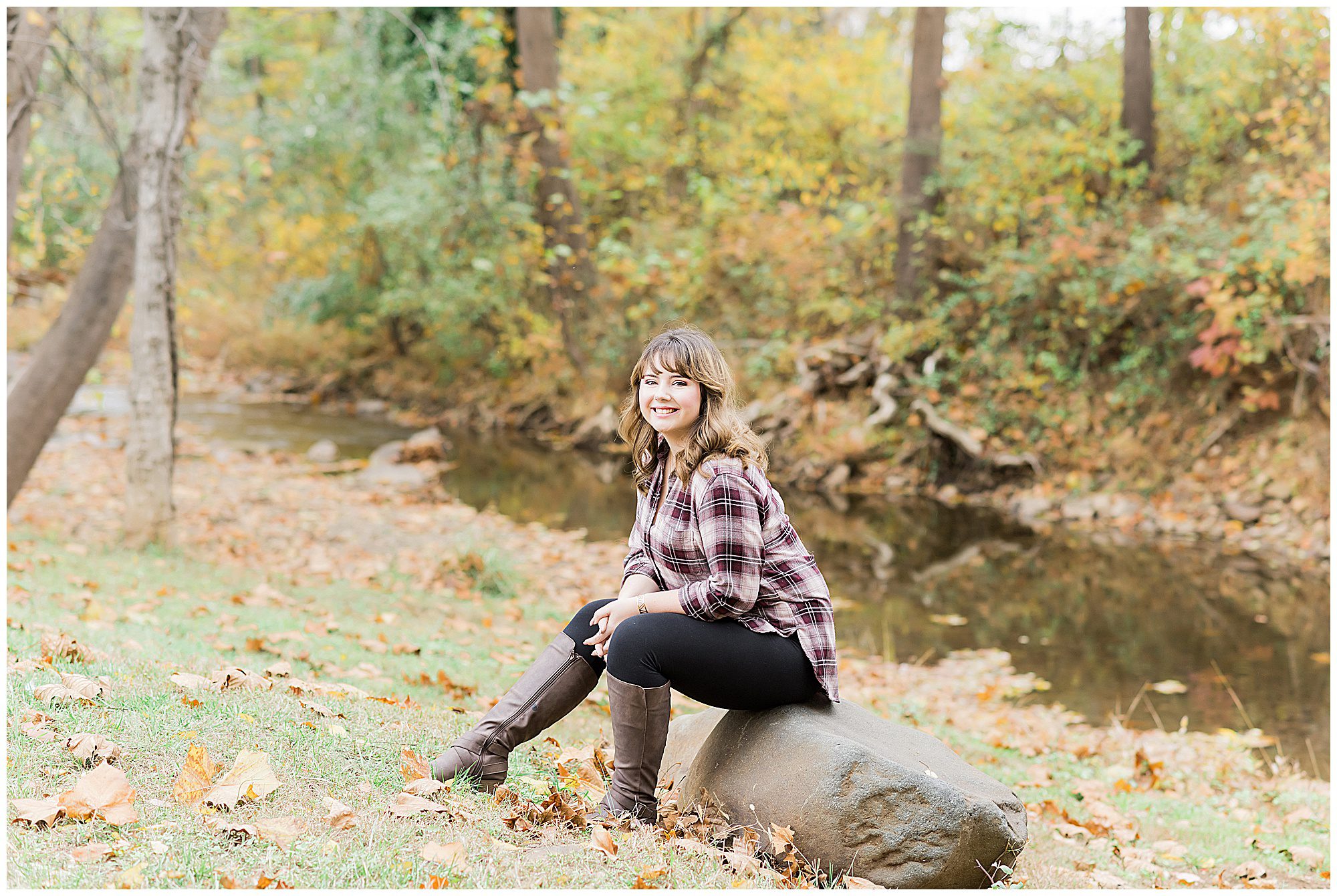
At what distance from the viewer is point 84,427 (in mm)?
15930

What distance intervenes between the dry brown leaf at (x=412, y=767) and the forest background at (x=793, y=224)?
602 centimetres

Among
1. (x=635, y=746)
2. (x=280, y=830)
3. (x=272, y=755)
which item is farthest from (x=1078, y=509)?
(x=280, y=830)

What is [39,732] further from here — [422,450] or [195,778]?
[422,450]

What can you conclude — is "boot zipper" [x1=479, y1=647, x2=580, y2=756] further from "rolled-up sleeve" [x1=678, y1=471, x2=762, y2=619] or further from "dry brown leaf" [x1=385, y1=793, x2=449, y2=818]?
"rolled-up sleeve" [x1=678, y1=471, x2=762, y2=619]

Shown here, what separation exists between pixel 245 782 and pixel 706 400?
5.92ft

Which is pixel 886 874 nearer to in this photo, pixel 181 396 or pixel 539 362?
pixel 539 362

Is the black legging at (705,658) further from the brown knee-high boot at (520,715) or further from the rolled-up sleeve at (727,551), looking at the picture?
the brown knee-high boot at (520,715)

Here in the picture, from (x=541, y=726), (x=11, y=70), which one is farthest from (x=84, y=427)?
(x=541, y=726)

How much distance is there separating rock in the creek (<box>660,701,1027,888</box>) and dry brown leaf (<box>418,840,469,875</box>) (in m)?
0.97

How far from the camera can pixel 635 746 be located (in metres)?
3.13

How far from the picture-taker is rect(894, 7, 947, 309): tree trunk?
49.0 feet

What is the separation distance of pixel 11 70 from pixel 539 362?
12.4 metres

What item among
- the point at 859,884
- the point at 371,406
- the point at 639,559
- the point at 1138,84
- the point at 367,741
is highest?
the point at 1138,84

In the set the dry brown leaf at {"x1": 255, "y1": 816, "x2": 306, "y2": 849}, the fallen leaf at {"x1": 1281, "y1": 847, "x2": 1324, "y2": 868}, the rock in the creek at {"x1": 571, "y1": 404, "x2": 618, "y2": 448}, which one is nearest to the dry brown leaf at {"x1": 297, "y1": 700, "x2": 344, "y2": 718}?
the dry brown leaf at {"x1": 255, "y1": 816, "x2": 306, "y2": 849}
